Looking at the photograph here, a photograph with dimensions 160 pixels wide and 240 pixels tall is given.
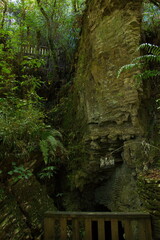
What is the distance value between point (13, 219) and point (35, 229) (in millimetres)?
491

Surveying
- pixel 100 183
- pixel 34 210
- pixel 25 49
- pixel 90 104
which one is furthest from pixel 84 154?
pixel 25 49

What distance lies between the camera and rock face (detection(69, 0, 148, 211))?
12.8ft

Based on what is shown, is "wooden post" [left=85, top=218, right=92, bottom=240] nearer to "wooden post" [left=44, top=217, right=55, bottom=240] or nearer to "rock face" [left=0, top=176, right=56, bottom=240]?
"wooden post" [left=44, top=217, right=55, bottom=240]

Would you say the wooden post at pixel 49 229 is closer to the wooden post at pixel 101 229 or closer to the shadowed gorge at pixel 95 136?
the wooden post at pixel 101 229

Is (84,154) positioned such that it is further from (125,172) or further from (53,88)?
(53,88)

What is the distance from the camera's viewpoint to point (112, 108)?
13.9 feet

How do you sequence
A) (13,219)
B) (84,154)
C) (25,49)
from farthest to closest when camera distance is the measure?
(25,49) < (84,154) < (13,219)

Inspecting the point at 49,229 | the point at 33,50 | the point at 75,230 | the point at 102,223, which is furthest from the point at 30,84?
the point at 102,223

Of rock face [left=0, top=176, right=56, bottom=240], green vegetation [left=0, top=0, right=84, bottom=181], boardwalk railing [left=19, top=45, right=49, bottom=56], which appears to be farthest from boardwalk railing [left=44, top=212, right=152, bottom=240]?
boardwalk railing [left=19, top=45, right=49, bottom=56]

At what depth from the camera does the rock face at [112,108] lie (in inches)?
153

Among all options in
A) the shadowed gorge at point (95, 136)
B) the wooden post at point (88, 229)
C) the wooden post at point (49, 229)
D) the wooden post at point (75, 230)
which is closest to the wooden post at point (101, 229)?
the wooden post at point (88, 229)

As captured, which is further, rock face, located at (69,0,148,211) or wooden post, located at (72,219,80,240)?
→ rock face, located at (69,0,148,211)

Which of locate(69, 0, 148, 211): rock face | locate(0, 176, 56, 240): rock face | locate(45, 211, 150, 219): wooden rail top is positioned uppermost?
locate(69, 0, 148, 211): rock face

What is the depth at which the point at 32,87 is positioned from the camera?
20.5 feet
